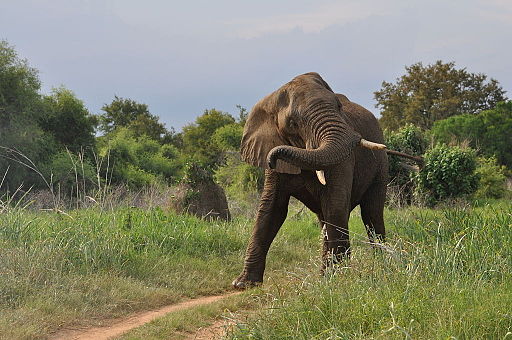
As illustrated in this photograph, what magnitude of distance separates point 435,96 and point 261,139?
3791 centimetres

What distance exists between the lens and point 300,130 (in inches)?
277

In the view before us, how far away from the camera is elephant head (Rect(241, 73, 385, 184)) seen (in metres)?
6.49

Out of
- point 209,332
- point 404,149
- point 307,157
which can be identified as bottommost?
point 209,332

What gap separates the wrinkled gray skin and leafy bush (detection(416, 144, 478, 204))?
1137 centimetres

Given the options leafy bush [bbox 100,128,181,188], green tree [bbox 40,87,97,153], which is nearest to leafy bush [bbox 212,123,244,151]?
leafy bush [bbox 100,128,181,188]

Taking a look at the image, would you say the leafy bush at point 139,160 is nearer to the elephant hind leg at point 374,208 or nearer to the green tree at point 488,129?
the green tree at point 488,129

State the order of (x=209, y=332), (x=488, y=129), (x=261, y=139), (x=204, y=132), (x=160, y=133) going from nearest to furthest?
(x=209, y=332)
(x=261, y=139)
(x=488, y=129)
(x=204, y=132)
(x=160, y=133)

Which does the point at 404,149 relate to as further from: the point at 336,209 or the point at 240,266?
the point at 336,209

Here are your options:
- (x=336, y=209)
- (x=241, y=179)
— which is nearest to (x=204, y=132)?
(x=241, y=179)

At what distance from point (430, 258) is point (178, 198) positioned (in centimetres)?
746

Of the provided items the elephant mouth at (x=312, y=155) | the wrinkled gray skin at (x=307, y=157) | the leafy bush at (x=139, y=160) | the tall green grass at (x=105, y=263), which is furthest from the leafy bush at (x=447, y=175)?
the elephant mouth at (x=312, y=155)

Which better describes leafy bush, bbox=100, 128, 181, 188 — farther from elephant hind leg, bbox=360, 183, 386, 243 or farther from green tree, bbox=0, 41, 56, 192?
elephant hind leg, bbox=360, 183, 386, 243

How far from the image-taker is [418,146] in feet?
69.3

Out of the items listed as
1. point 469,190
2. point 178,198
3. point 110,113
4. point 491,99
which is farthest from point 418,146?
point 110,113
